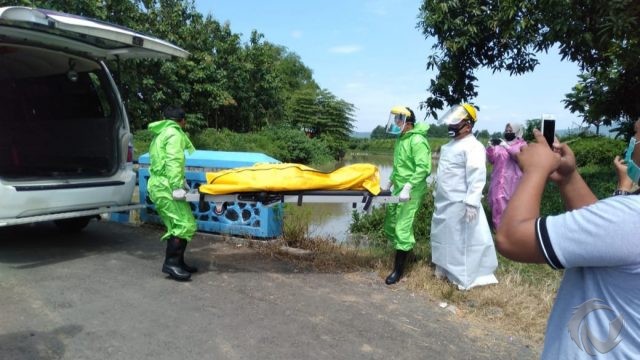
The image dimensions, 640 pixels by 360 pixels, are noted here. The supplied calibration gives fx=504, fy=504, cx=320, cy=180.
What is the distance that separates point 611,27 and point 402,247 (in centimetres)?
354

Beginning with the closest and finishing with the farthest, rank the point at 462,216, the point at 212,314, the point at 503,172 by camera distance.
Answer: the point at 212,314
the point at 462,216
the point at 503,172

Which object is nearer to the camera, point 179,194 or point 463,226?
point 179,194

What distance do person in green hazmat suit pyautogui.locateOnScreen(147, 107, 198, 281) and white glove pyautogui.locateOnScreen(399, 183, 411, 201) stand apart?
1.84m

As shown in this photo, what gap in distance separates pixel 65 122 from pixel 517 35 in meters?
5.99

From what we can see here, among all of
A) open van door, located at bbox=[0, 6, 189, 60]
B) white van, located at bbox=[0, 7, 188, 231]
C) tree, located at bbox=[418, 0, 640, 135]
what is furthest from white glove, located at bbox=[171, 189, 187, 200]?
tree, located at bbox=[418, 0, 640, 135]

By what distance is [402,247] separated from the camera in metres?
4.63

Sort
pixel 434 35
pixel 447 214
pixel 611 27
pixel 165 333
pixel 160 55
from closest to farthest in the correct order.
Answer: pixel 165 333 → pixel 447 214 → pixel 160 55 → pixel 611 27 → pixel 434 35

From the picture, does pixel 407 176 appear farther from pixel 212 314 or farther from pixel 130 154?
pixel 130 154

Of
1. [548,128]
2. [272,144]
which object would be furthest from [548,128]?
[272,144]

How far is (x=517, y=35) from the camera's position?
7.03 m

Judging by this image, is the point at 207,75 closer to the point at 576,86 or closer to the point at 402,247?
the point at 576,86

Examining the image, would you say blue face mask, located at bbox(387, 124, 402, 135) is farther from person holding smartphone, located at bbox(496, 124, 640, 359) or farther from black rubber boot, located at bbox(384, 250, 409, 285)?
person holding smartphone, located at bbox(496, 124, 640, 359)

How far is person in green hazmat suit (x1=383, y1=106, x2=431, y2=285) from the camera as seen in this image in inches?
182

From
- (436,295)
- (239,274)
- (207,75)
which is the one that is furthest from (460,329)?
(207,75)
